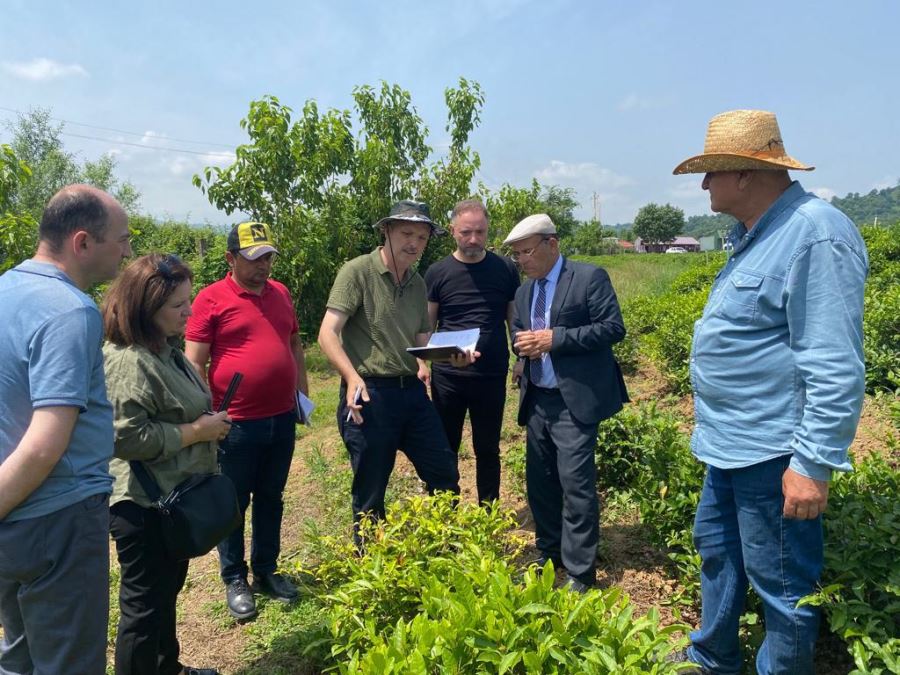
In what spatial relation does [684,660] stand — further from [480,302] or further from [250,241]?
[250,241]

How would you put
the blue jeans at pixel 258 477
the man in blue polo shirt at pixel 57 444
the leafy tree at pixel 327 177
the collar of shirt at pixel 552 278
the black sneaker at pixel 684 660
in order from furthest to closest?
the leafy tree at pixel 327 177 < the collar of shirt at pixel 552 278 < the blue jeans at pixel 258 477 < the black sneaker at pixel 684 660 < the man in blue polo shirt at pixel 57 444

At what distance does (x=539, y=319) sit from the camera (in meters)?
3.30

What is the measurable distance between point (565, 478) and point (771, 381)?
134 cm

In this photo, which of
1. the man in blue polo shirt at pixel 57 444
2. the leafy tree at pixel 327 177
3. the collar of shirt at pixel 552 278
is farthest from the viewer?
the leafy tree at pixel 327 177

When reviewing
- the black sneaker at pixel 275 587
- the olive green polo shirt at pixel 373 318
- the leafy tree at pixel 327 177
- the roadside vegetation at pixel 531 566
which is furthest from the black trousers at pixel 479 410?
the leafy tree at pixel 327 177

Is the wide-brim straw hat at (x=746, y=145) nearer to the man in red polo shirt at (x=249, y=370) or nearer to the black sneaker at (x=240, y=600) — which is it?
the man in red polo shirt at (x=249, y=370)

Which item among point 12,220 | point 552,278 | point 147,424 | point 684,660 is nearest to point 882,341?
point 552,278

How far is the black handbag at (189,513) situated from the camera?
90.7 inches

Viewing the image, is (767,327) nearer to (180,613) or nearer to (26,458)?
(26,458)

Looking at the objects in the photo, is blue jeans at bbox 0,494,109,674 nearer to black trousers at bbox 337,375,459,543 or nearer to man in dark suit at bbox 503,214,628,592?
black trousers at bbox 337,375,459,543

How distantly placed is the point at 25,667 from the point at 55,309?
4.01ft

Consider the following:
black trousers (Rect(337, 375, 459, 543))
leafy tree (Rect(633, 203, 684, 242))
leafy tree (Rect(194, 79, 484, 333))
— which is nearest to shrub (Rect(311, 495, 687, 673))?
black trousers (Rect(337, 375, 459, 543))

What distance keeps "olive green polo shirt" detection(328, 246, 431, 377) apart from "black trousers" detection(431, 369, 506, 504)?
63 centimetres

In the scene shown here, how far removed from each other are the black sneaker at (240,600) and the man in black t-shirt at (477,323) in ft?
4.81
